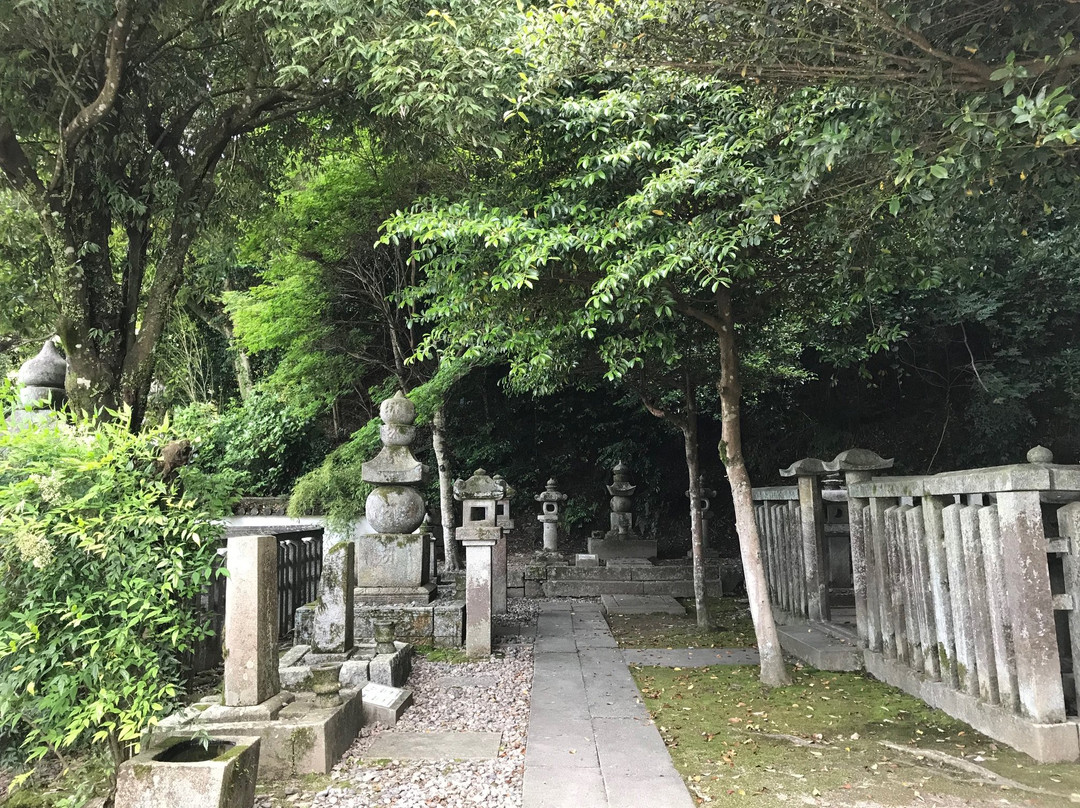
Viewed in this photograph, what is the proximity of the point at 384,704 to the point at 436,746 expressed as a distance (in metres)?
0.75

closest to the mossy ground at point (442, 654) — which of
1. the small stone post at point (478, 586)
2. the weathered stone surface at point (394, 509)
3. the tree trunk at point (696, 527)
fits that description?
the small stone post at point (478, 586)

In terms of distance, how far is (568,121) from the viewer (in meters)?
5.65

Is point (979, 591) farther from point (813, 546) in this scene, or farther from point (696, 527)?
point (696, 527)

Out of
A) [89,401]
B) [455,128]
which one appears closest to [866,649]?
[455,128]

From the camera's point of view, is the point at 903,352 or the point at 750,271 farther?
the point at 903,352

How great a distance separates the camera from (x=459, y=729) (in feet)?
16.3

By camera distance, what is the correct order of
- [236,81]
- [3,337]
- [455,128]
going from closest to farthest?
[455,128] < [236,81] < [3,337]

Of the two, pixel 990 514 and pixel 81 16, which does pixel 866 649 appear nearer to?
pixel 990 514

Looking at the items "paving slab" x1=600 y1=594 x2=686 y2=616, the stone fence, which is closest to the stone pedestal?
"paving slab" x1=600 y1=594 x2=686 y2=616

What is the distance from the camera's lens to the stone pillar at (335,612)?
5.74m

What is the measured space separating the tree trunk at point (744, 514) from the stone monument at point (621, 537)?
260 inches

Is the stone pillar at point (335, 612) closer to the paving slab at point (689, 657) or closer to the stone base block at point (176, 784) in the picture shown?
the stone base block at point (176, 784)

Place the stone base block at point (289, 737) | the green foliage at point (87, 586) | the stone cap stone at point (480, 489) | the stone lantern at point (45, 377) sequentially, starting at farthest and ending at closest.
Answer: the stone cap stone at point (480, 489) → the stone lantern at point (45, 377) → the stone base block at point (289, 737) → the green foliage at point (87, 586)

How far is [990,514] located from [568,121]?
4.34 m
